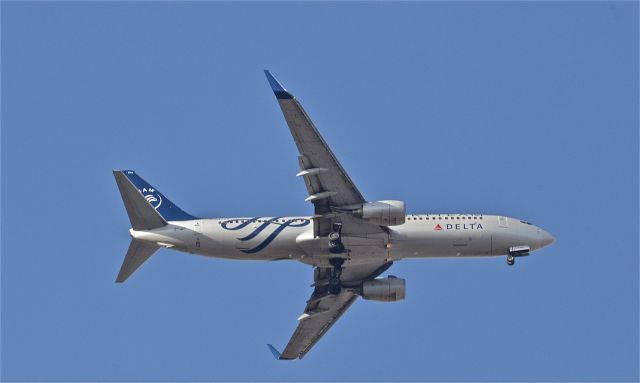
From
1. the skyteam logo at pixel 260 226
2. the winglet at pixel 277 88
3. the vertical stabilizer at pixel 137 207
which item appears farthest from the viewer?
the skyteam logo at pixel 260 226

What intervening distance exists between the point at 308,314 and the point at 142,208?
16.7 m

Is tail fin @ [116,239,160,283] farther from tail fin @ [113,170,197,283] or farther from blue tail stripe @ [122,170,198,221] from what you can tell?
blue tail stripe @ [122,170,198,221]

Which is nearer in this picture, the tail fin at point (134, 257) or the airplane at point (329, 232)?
the airplane at point (329, 232)

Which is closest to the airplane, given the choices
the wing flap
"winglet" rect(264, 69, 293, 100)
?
the wing flap

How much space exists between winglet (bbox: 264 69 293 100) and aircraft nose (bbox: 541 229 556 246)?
79.0 ft

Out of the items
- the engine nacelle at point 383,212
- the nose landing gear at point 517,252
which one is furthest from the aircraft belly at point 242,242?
the nose landing gear at point 517,252

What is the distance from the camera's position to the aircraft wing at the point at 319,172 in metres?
74.7

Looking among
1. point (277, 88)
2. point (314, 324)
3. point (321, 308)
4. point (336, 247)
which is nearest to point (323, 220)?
point (336, 247)

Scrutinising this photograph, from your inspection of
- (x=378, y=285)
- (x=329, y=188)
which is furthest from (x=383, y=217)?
(x=378, y=285)

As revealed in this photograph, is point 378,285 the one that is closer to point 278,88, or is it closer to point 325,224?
point 325,224

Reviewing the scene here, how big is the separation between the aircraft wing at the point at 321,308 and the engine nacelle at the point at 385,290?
1.12 metres

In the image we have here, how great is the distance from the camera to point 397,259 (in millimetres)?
85688

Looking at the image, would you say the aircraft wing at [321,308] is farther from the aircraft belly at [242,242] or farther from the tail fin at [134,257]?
the tail fin at [134,257]

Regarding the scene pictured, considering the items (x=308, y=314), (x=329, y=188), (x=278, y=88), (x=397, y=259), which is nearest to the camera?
(x=278, y=88)
